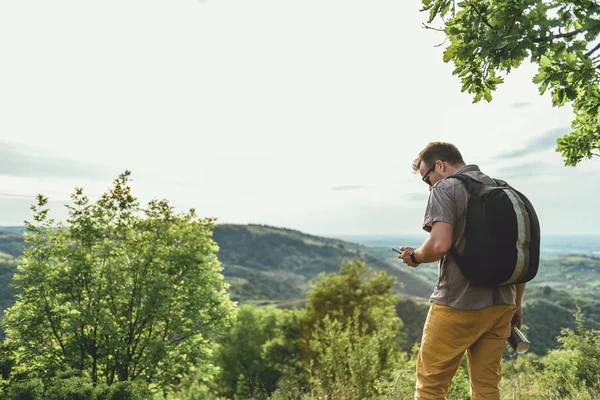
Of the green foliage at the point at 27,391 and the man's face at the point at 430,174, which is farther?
the green foliage at the point at 27,391

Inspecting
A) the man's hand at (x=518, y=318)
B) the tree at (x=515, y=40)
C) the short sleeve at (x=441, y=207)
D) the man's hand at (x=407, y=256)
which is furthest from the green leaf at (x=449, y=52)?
the man's hand at (x=518, y=318)

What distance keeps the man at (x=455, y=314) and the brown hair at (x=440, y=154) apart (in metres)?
0.23

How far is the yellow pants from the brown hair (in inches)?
48.7

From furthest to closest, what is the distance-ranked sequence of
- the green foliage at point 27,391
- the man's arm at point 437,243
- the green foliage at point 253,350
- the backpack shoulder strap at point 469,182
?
the green foliage at point 253,350 → the green foliage at point 27,391 → the backpack shoulder strap at point 469,182 → the man's arm at point 437,243

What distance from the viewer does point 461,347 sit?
8.96 ft

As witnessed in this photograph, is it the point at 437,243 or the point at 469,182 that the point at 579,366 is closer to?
the point at 469,182

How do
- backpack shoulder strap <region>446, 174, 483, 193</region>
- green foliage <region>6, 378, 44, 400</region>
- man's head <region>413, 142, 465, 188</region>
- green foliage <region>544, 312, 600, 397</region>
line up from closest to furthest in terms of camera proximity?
backpack shoulder strap <region>446, 174, 483, 193</region> → man's head <region>413, 142, 465, 188</region> → green foliage <region>544, 312, 600, 397</region> → green foliage <region>6, 378, 44, 400</region>

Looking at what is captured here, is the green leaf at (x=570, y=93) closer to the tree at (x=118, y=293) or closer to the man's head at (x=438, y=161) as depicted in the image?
the man's head at (x=438, y=161)

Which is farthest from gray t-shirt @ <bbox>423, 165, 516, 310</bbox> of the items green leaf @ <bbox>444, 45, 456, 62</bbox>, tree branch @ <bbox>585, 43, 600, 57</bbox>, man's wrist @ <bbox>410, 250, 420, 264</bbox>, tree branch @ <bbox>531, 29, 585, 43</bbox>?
tree branch @ <bbox>585, 43, 600, 57</bbox>

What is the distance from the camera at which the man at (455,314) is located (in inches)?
106

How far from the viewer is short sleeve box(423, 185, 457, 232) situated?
107 inches

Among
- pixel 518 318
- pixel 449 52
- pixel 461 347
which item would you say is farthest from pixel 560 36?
pixel 461 347

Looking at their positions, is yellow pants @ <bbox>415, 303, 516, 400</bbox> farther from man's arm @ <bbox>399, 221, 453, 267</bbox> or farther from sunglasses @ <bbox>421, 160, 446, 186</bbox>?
sunglasses @ <bbox>421, 160, 446, 186</bbox>

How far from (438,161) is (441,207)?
59 centimetres
